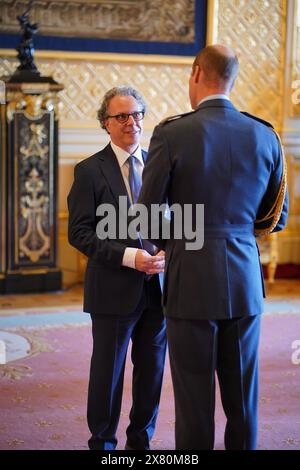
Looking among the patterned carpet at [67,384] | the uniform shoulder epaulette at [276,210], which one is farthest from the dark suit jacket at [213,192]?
the patterned carpet at [67,384]

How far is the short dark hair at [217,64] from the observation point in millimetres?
2303

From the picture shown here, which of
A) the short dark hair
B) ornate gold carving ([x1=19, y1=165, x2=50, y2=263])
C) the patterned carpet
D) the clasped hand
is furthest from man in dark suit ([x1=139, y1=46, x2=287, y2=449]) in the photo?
ornate gold carving ([x1=19, y1=165, x2=50, y2=263])

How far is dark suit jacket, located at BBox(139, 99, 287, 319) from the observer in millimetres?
2344

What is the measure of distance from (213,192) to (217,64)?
390 millimetres

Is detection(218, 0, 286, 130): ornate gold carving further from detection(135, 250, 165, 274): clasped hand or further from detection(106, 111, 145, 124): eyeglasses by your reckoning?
detection(135, 250, 165, 274): clasped hand

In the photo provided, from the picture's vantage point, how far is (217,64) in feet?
7.57

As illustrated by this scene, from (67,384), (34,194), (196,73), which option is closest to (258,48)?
(34,194)

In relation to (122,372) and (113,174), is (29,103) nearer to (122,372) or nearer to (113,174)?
(113,174)

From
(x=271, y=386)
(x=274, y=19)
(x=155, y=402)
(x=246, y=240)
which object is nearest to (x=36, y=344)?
(x=271, y=386)

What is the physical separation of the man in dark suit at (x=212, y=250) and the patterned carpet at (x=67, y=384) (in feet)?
3.02

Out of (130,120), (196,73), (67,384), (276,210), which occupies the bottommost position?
(67,384)

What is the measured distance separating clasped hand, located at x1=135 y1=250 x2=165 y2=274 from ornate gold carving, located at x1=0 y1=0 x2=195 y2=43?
4370 mm

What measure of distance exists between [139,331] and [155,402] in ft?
0.97

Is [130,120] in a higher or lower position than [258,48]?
lower
